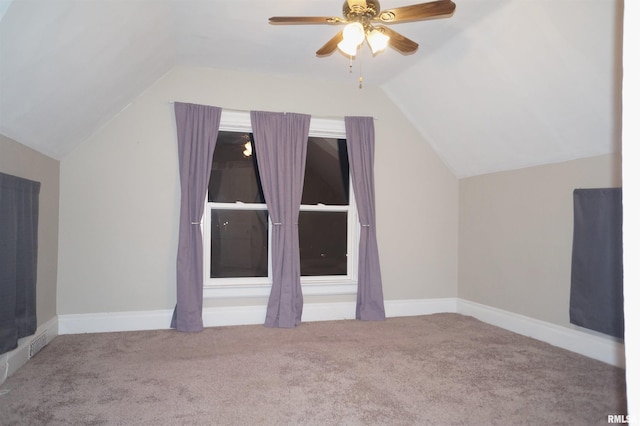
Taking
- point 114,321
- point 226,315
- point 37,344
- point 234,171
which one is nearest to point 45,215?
point 37,344

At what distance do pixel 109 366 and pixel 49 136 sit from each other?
186 centimetres

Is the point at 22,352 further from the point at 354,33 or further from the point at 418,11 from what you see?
the point at 418,11

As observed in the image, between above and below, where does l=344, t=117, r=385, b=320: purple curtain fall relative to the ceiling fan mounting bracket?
below

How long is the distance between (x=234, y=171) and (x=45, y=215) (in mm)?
1747

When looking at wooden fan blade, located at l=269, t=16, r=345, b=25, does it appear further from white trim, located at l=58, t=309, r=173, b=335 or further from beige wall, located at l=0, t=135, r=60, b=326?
white trim, located at l=58, t=309, r=173, b=335

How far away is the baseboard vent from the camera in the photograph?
312 centimetres

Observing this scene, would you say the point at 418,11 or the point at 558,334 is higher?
the point at 418,11

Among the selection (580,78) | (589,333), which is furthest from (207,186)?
(589,333)

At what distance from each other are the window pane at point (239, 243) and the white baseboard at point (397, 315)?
40 centimetres

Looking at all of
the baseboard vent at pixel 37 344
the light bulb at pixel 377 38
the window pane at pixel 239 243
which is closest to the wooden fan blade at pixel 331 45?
the light bulb at pixel 377 38

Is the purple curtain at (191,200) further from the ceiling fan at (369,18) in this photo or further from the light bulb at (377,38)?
the light bulb at (377,38)

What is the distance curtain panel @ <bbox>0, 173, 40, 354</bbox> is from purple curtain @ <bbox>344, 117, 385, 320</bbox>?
2.95 meters

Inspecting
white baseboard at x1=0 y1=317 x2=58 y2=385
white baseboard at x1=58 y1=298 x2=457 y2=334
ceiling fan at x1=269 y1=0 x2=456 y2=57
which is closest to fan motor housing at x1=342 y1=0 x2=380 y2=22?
ceiling fan at x1=269 y1=0 x2=456 y2=57

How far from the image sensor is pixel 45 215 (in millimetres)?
3490
